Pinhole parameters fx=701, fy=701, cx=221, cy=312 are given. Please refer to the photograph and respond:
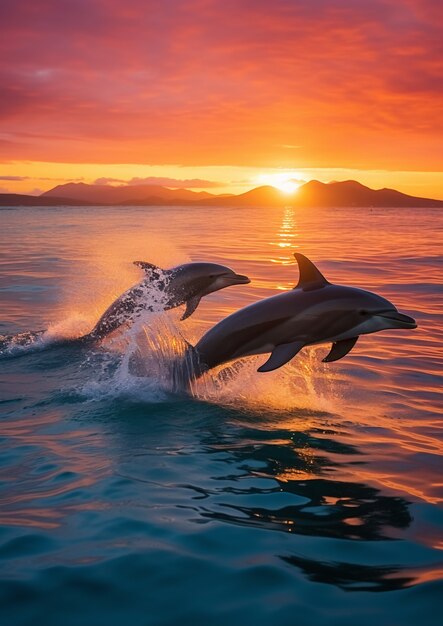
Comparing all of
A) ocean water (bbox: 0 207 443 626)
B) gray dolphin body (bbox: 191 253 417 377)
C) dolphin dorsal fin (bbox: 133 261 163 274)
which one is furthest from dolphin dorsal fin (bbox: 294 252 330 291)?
dolphin dorsal fin (bbox: 133 261 163 274)

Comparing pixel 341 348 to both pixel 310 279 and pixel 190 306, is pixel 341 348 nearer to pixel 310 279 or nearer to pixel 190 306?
pixel 310 279

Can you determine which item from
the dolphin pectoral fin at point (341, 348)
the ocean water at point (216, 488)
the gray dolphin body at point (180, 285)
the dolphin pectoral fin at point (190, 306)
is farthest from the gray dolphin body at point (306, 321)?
the gray dolphin body at point (180, 285)

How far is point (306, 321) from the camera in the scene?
9.22 m

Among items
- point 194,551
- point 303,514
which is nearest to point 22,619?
point 194,551

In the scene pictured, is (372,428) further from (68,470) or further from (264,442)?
(68,470)

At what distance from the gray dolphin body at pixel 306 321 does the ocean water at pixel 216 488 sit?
2.80 ft

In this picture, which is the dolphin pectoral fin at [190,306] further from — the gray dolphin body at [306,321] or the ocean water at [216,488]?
the gray dolphin body at [306,321]

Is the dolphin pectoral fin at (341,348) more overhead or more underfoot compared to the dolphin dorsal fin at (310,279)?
more underfoot

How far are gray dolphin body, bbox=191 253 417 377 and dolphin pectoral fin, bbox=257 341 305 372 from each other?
1cm

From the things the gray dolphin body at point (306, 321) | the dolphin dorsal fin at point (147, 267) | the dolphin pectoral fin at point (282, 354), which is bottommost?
the dolphin pectoral fin at point (282, 354)

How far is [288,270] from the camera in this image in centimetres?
2903

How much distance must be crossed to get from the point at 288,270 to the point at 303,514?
23.3 meters

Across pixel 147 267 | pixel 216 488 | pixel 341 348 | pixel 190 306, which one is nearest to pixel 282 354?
pixel 341 348

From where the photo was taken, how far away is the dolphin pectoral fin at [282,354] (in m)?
8.85
